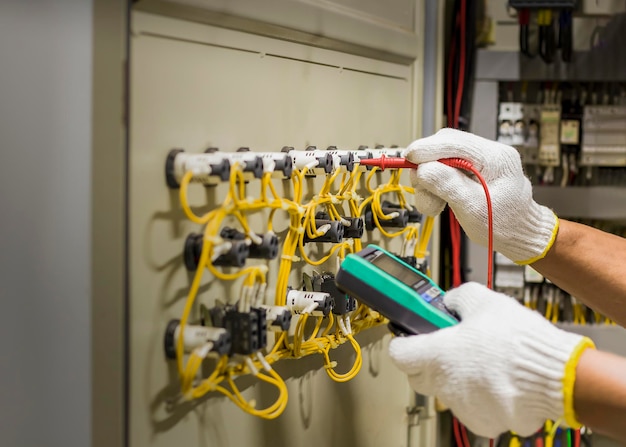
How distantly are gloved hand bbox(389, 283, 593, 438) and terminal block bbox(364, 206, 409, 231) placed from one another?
19.2 inches

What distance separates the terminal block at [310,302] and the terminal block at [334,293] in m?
0.06

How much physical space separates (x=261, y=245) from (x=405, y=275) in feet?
0.72

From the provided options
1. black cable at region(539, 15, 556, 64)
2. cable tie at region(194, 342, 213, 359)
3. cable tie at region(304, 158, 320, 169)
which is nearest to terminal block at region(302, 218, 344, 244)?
cable tie at region(304, 158, 320, 169)

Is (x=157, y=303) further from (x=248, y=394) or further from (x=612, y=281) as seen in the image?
(x=612, y=281)

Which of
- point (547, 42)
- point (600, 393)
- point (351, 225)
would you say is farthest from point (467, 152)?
point (547, 42)

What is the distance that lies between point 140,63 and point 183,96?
9 centimetres

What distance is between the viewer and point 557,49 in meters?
1.98

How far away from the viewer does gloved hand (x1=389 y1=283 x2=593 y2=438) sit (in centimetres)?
90

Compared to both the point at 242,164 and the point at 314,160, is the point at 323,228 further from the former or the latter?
the point at 242,164

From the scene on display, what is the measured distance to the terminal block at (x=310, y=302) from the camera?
44.6 inches

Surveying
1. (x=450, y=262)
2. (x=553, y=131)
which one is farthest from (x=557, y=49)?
(x=450, y=262)

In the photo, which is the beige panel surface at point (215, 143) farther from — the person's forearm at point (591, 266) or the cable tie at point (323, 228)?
the person's forearm at point (591, 266)

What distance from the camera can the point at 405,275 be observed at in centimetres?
105

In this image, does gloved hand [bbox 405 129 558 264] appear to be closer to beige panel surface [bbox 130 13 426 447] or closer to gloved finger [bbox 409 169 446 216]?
gloved finger [bbox 409 169 446 216]
